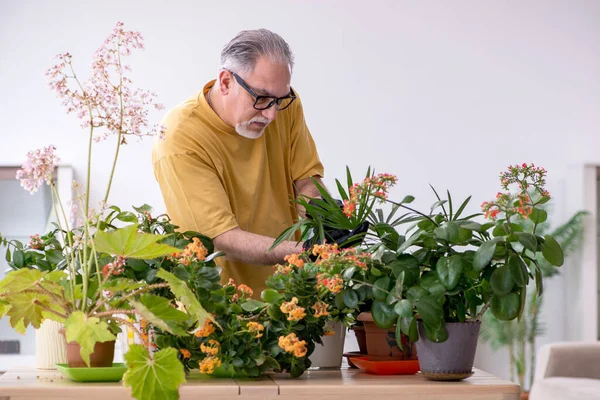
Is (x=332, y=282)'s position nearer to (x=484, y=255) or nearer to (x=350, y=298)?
(x=350, y=298)

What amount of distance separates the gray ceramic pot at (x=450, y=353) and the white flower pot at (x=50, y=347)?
0.67 metres

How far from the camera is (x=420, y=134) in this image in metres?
6.06

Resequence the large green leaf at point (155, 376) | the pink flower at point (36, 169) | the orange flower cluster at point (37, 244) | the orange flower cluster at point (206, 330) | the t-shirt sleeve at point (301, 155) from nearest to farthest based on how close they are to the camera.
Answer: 1. the large green leaf at point (155, 376)
2. the pink flower at point (36, 169)
3. the orange flower cluster at point (206, 330)
4. the orange flower cluster at point (37, 244)
5. the t-shirt sleeve at point (301, 155)

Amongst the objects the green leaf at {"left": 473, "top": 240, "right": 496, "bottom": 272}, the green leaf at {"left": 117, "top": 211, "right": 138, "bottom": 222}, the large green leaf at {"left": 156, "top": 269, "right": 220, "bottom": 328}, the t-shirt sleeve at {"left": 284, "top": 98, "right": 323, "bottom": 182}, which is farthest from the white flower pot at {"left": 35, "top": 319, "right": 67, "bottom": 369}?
the t-shirt sleeve at {"left": 284, "top": 98, "right": 323, "bottom": 182}

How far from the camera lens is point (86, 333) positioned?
3.69ft

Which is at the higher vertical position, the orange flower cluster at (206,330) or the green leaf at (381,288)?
the green leaf at (381,288)

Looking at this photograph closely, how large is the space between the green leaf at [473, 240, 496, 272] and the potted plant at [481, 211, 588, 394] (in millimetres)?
4734

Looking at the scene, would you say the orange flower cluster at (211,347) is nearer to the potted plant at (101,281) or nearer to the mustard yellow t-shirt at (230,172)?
the potted plant at (101,281)

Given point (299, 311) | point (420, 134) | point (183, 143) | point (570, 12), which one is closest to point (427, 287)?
point (299, 311)

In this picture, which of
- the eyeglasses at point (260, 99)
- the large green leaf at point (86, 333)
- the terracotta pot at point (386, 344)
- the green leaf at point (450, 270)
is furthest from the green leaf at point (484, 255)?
the eyeglasses at point (260, 99)

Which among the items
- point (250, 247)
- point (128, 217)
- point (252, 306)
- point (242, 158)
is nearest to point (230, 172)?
point (242, 158)

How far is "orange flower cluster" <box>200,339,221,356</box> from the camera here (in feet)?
4.25

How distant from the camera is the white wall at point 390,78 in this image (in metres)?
5.78

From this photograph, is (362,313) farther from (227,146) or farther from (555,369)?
(555,369)
